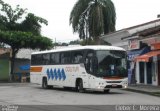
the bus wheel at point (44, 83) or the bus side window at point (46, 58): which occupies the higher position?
the bus side window at point (46, 58)

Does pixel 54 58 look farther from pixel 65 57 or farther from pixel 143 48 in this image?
pixel 143 48

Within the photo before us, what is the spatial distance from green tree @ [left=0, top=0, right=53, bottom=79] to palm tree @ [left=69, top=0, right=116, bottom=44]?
9539 mm

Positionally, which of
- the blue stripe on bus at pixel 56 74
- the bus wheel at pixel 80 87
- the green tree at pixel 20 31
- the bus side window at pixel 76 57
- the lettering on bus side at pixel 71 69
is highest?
the green tree at pixel 20 31

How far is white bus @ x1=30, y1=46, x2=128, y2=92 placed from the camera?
28391 millimetres

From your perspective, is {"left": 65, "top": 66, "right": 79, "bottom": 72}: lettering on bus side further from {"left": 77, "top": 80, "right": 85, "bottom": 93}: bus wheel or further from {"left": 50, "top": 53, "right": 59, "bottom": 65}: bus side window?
{"left": 50, "top": 53, "right": 59, "bottom": 65}: bus side window

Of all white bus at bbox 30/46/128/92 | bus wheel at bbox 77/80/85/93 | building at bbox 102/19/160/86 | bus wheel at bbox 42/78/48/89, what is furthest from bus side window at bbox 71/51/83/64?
building at bbox 102/19/160/86

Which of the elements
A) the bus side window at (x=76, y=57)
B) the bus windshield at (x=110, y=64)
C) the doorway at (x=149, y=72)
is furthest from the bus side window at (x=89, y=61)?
the doorway at (x=149, y=72)

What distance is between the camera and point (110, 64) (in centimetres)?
2850

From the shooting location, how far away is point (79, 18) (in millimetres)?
47094

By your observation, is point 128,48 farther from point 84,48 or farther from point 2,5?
point 2,5

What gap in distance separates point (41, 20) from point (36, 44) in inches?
133

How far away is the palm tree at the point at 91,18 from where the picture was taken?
46.5m

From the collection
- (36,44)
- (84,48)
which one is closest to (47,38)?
(36,44)

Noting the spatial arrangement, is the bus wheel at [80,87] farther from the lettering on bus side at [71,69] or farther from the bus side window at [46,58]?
the bus side window at [46,58]
